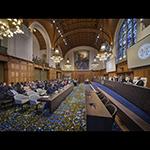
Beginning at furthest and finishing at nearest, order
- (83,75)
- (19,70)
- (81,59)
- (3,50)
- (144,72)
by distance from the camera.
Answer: (83,75) → (81,59) → (19,70) → (3,50) → (144,72)

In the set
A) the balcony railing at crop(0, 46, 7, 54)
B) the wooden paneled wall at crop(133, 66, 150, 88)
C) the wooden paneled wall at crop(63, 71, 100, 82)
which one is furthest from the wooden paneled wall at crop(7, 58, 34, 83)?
the wooden paneled wall at crop(63, 71, 100, 82)

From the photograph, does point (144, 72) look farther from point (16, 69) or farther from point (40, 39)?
point (40, 39)

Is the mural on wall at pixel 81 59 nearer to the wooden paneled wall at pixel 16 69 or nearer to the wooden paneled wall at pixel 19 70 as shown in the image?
the wooden paneled wall at pixel 16 69

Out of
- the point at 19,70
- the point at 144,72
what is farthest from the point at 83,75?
the point at 144,72

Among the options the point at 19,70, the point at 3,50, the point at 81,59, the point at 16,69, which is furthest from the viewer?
the point at 81,59

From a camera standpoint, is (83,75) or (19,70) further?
(83,75)

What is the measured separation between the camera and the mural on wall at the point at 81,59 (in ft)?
98.9

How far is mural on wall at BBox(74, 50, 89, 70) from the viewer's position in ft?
Result: 98.9

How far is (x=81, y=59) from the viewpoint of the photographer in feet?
99.0

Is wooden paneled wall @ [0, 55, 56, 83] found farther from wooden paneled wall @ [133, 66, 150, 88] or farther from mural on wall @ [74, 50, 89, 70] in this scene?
mural on wall @ [74, 50, 89, 70]

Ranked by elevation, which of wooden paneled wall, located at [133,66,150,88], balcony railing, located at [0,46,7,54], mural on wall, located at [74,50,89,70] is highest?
mural on wall, located at [74,50,89,70]
